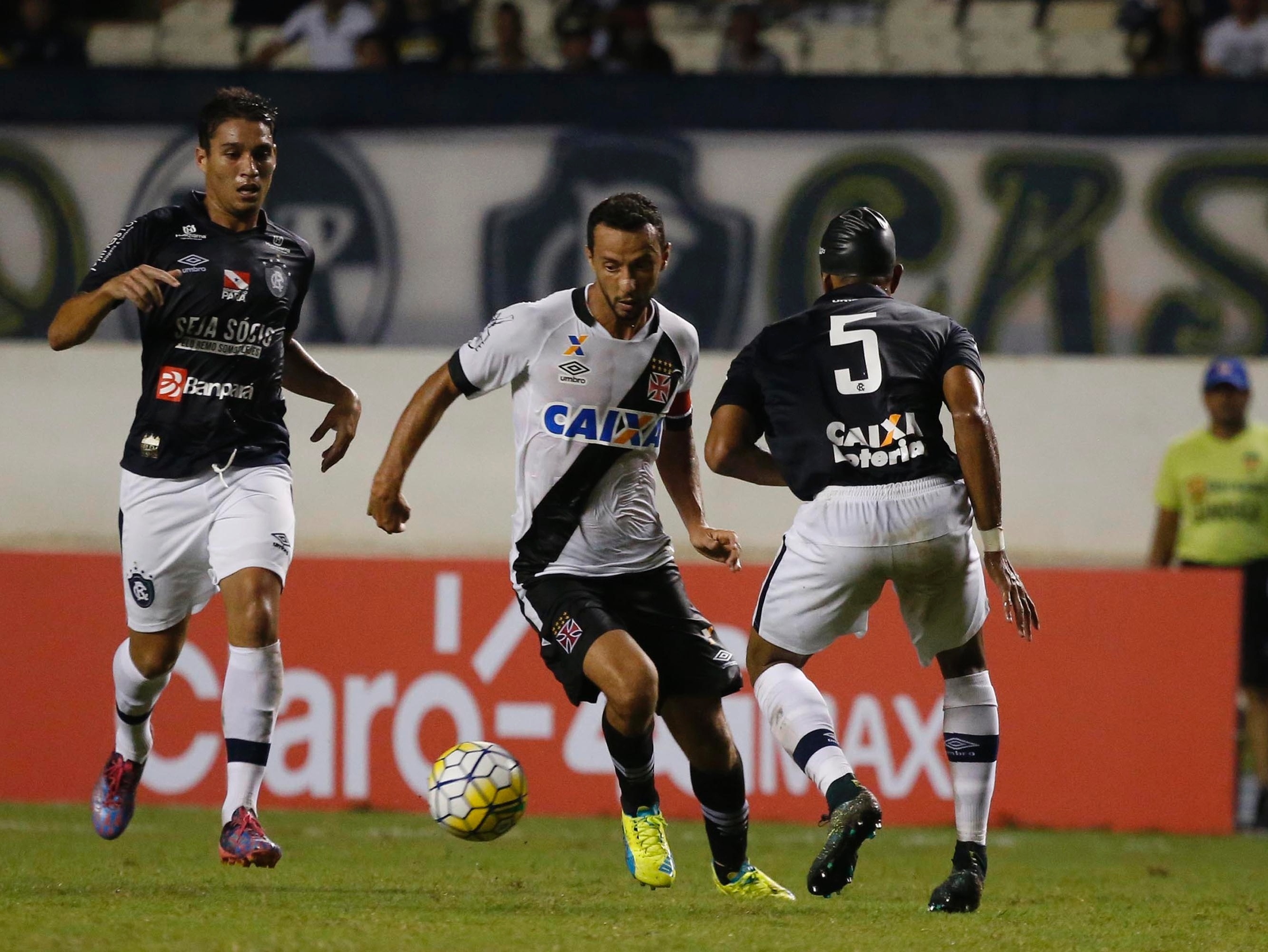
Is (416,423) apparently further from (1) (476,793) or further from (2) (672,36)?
(2) (672,36)

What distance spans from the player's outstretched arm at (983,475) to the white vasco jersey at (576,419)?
0.96 m

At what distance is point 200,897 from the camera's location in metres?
5.32

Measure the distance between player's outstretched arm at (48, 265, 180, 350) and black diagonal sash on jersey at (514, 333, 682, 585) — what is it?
4.38ft

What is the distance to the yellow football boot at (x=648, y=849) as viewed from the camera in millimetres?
5520

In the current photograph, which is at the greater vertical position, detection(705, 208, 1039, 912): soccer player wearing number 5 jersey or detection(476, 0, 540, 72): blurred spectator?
detection(476, 0, 540, 72): blurred spectator

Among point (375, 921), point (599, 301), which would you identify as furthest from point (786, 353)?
point (375, 921)

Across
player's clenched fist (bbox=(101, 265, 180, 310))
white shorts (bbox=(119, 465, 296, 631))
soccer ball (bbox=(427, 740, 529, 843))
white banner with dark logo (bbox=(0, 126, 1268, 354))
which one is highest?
white banner with dark logo (bbox=(0, 126, 1268, 354))

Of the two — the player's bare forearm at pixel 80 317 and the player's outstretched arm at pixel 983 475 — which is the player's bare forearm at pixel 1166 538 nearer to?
the player's outstretched arm at pixel 983 475

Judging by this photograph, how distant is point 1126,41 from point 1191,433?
164 inches

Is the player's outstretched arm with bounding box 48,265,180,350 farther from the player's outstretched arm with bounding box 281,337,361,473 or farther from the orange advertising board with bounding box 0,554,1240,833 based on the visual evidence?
the orange advertising board with bounding box 0,554,1240,833

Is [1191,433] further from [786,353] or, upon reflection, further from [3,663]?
[3,663]

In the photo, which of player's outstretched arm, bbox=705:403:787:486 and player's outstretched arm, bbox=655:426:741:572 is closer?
player's outstretched arm, bbox=705:403:787:486

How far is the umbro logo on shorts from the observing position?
5945 millimetres

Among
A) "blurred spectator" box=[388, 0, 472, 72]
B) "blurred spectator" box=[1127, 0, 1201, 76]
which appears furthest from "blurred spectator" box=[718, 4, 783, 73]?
"blurred spectator" box=[1127, 0, 1201, 76]
